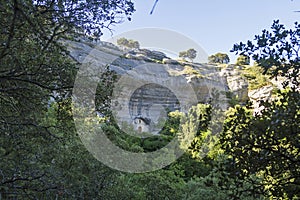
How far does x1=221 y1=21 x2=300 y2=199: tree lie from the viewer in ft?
6.11

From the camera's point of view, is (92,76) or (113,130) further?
(113,130)

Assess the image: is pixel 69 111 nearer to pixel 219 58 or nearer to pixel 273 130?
pixel 273 130

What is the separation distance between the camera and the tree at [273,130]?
186cm

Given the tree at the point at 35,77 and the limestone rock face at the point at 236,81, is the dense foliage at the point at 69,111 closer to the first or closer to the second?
the tree at the point at 35,77

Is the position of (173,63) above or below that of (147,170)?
above

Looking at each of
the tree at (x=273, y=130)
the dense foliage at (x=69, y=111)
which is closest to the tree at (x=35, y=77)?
the dense foliage at (x=69, y=111)

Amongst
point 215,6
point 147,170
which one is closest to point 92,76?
point 215,6

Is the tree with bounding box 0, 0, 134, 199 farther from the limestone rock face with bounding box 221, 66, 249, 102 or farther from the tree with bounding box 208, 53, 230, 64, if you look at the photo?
the tree with bounding box 208, 53, 230, 64

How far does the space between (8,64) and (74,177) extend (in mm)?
3330

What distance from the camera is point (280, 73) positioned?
6.84 feet

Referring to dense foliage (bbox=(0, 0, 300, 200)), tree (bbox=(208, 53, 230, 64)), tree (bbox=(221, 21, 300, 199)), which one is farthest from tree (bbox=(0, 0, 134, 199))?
tree (bbox=(208, 53, 230, 64))

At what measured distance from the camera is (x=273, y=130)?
6.11ft

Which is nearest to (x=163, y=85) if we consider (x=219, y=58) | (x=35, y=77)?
(x=219, y=58)

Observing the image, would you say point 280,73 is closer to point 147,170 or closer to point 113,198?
point 113,198
